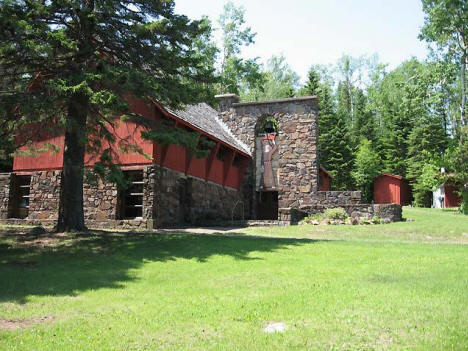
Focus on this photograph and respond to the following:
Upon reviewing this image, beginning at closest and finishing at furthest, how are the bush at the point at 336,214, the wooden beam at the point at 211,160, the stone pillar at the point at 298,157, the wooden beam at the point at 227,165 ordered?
the bush at the point at 336,214
the wooden beam at the point at 211,160
the wooden beam at the point at 227,165
the stone pillar at the point at 298,157

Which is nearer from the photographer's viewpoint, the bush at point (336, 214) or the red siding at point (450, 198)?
the bush at point (336, 214)

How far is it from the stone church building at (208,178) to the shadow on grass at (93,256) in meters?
1.95

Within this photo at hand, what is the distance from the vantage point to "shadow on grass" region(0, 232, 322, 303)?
7.66 meters

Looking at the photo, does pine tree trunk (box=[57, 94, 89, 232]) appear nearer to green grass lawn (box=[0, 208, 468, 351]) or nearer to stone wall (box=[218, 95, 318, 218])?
green grass lawn (box=[0, 208, 468, 351])

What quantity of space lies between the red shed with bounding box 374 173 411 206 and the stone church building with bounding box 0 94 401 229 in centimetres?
1690

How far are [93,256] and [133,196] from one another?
833 centimetres

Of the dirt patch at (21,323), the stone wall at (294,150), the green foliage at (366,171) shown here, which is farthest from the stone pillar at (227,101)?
the dirt patch at (21,323)

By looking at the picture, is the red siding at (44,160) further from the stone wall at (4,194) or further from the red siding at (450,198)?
the red siding at (450,198)

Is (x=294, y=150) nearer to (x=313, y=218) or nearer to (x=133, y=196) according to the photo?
(x=313, y=218)

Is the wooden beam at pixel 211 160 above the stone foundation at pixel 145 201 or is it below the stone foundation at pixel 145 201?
above

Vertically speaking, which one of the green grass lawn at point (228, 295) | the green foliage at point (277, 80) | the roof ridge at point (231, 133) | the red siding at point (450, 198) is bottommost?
the green grass lawn at point (228, 295)

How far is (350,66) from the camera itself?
53.7m

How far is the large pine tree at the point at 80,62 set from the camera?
1051 cm

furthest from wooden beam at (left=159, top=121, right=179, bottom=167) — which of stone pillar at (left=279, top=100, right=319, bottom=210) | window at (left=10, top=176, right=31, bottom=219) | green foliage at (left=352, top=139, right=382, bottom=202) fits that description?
green foliage at (left=352, top=139, right=382, bottom=202)
